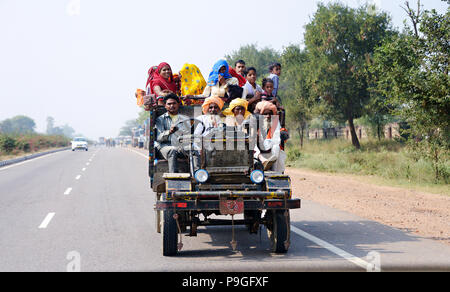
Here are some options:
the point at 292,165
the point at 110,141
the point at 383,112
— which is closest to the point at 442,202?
the point at 292,165

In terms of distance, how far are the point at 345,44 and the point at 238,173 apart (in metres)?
30.9

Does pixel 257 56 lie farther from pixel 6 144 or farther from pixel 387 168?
pixel 387 168

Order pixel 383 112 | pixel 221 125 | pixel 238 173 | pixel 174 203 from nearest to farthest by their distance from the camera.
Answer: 1. pixel 174 203
2. pixel 238 173
3. pixel 221 125
4. pixel 383 112

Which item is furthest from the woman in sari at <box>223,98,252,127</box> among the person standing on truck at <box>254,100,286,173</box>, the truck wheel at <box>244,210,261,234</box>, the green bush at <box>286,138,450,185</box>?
the green bush at <box>286,138,450,185</box>

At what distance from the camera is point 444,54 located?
16625 millimetres

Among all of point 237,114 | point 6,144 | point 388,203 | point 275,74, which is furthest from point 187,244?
point 6,144

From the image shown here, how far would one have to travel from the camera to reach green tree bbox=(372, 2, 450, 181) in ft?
53.0

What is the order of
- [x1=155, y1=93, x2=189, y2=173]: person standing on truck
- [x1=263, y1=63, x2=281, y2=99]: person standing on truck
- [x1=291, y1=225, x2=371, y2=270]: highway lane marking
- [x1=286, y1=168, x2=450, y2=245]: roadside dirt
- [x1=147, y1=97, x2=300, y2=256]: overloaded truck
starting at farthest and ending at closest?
[x1=286, y1=168, x2=450, y2=245]: roadside dirt → [x1=263, y1=63, x2=281, y2=99]: person standing on truck → [x1=155, y1=93, x2=189, y2=173]: person standing on truck → [x1=147, y1=97, x2=300, y2=256]: overloaded truck → [x1=291, y1=225, x2=371, y2=270]: highway lane marking

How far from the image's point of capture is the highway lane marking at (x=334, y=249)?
661cm

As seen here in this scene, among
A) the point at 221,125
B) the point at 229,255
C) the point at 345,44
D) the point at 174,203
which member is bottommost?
the point at 229,255

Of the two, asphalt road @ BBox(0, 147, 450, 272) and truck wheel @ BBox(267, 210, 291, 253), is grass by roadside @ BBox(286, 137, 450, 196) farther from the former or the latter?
truck wheel @ BBox(267, 210, 291, 253)

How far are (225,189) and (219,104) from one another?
4.87 feet

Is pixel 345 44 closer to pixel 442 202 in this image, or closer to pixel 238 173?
pixel 442 202

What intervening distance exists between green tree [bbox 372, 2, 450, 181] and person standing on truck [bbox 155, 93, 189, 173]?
1023cm
